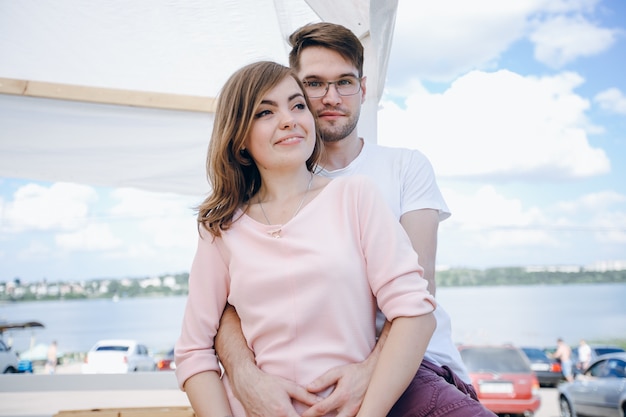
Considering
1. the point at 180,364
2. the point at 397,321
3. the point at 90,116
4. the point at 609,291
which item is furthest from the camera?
the point at 609,291

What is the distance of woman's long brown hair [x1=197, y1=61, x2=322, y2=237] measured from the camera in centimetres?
145

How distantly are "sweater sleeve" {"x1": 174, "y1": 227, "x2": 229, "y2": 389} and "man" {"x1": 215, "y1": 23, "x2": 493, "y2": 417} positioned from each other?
0.11ft

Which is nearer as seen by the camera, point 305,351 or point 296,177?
point 305,351

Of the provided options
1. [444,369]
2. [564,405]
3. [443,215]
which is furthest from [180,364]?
[564,405]

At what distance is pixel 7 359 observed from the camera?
43.9 feet

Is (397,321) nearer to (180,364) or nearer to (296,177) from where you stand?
(296,177)

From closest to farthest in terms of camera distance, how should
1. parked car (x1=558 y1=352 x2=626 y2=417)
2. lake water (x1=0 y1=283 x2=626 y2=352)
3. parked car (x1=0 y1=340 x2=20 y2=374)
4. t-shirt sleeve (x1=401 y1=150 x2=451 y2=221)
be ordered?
1. t-shirt sleeve (x1=401 y1=150 x2=451 y2=221)
2. parked car (x1=558 y1=352 x2=626 y2=417)
3. parked car (x1=0 y1=340 x2=20 y2=374)
4. lake water (x1=0 y1=283 x2=626 y2=352)

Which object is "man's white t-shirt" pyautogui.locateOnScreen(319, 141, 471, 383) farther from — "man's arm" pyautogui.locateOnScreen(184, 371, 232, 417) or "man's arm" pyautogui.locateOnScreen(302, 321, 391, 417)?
"man's arm" pyautogui.locateOnScreen(184, 371, 232, 417)

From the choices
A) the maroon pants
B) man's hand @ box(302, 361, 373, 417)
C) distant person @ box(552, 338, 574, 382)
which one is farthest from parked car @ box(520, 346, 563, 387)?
man's hand @ box(302, 361, 373, 417)

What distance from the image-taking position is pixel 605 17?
322 ft

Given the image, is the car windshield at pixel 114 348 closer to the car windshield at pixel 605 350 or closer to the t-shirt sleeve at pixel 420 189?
the car windshield at pixel 605 350

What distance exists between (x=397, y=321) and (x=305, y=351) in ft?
0.66

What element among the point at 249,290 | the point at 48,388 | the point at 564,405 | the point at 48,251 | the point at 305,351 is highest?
the point at 249,290

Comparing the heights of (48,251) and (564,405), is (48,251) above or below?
below
